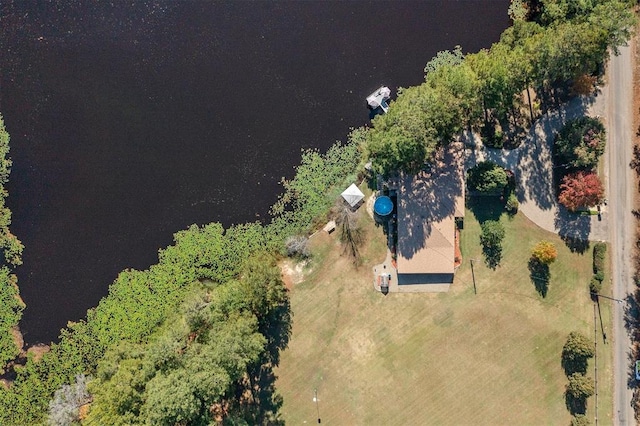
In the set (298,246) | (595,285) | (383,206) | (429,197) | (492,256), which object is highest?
(383,206)

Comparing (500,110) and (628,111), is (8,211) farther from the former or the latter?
(628,111)

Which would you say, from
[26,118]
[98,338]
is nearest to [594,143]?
[98,338]

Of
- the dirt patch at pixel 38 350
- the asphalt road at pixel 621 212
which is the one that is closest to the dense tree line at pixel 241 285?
the dirt patch at pixel 38 350

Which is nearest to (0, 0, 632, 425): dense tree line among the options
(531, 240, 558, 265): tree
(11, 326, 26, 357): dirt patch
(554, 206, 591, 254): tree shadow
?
(11, 326, 26, 357): dirt patch

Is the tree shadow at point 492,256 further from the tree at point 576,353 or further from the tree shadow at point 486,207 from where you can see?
the tree at point 576,353

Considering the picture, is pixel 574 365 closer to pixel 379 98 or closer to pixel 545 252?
pixel 545 252

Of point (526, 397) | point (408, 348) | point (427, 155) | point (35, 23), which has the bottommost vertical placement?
point (526, 397)

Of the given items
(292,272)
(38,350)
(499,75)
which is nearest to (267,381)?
(292,272)
